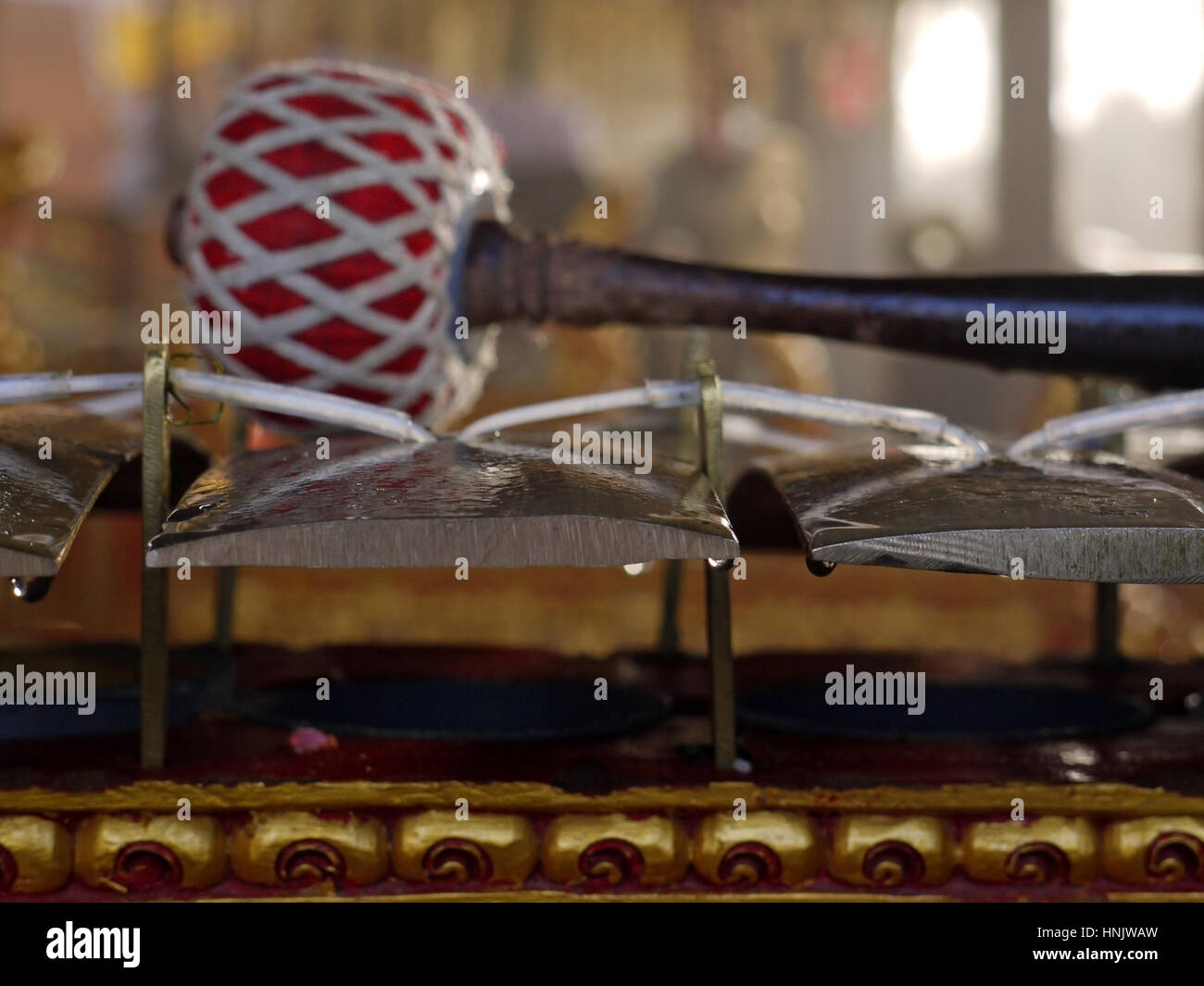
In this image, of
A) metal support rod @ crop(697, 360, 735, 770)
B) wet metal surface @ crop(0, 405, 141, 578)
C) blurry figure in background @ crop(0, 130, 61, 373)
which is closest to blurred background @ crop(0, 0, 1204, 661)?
blurry figure in background @ crop(0, 130, 61, 373)

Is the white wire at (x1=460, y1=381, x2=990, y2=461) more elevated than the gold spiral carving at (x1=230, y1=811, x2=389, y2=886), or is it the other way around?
the white wire at (x1=460, y1=381, x2=990, y2=461)

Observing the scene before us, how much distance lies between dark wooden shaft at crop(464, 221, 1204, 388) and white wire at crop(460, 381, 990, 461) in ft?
0.18

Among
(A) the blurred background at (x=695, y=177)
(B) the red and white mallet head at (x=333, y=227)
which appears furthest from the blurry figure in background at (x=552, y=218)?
(B) the red and white mallet head at (x=333, y=227)

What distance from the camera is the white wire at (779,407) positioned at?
0.65 meters

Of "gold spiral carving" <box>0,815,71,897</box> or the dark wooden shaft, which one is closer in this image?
"gold spiral carving" <box>0,815,71,897</box>

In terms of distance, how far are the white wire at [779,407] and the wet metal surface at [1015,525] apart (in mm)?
68

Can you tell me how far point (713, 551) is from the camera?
52 cm

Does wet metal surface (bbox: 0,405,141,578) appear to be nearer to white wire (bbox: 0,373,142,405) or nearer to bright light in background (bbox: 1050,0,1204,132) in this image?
white wire (bbox: 0,373,142,405)

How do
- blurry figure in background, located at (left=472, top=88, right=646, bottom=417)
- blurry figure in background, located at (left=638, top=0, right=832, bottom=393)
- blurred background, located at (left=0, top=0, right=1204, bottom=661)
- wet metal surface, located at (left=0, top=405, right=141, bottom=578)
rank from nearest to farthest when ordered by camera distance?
wet metal surface, located at (left=0, top=405, right=141, bottom=578), blurred background, located at (left=0, top=0, right=1204, bottom=661), blurry figure in background, located at (left=472, top=88, right=646, bottom=417), blurry figure in background, located at (left=638, top=0, right=832, bottom=393)

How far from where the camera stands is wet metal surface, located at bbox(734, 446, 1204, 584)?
0.52 meters

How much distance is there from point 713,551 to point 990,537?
11cm

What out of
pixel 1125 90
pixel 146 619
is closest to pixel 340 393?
pixel 146 619

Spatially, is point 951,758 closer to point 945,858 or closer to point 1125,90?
point 945,858

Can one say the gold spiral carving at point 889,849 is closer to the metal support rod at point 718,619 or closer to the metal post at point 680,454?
the metal support rod at point 718,619
